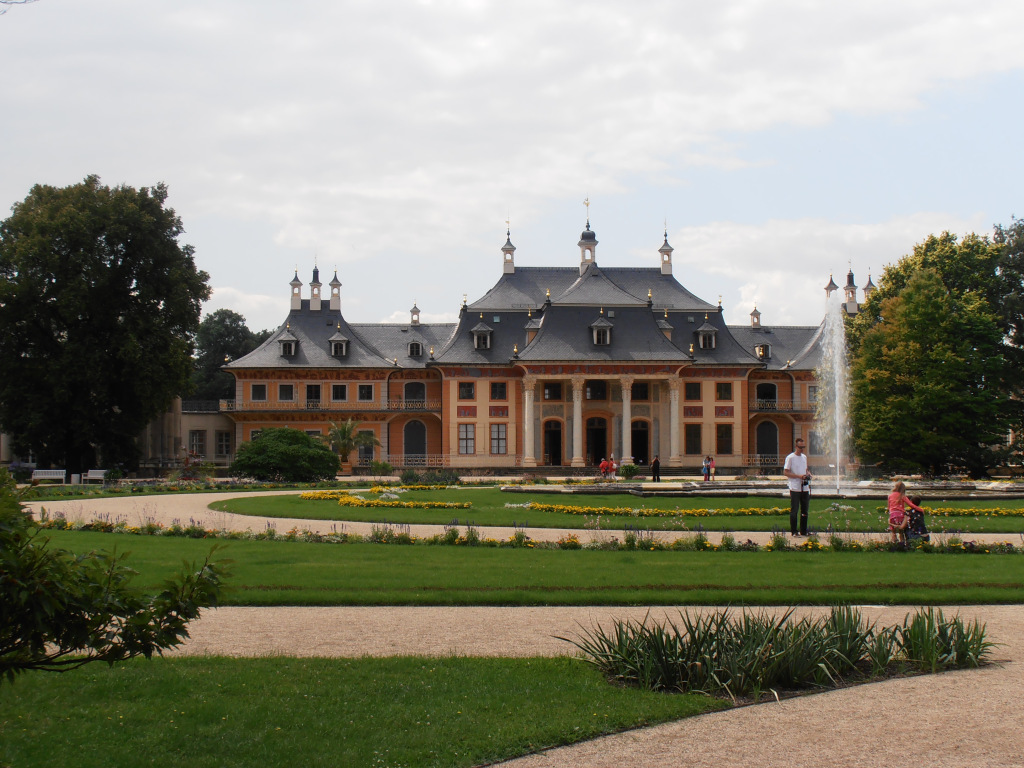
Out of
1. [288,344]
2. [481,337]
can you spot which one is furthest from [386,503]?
[288,344]

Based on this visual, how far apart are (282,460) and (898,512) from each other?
1122 inches

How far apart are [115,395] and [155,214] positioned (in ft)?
31.5

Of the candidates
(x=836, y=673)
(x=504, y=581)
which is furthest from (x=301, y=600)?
(x=836, y=673)

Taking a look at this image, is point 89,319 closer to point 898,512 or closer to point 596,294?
point 596,294

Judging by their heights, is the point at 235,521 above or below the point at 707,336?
below

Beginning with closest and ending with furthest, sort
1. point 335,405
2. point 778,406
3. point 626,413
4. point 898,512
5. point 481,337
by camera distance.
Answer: point 898,512
point 626,413
point 481,337
point 335,405
point 778,406

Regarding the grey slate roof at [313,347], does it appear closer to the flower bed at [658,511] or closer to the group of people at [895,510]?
the flower bed at [658,511]

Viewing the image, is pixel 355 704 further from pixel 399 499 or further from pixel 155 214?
pixel 155 214

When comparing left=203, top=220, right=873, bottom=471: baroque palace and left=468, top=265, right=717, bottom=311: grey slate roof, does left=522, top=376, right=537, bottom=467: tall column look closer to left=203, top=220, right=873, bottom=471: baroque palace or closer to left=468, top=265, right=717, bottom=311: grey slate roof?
left=203, top=220, right=873, bottom=471: baroque palace

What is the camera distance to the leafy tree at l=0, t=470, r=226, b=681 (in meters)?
4.50

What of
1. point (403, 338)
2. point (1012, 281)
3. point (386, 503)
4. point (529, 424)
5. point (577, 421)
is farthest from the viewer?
point (403, 338)

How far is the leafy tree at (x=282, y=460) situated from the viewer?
40250 mm

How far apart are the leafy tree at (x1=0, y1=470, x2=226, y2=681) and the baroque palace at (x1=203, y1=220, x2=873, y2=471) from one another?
4952 cm

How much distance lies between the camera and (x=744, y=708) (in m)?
7.41
